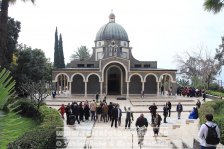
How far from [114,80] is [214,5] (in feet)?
95.0

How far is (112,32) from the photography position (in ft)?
162

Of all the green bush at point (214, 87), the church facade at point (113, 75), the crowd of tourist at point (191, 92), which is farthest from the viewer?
the green bush at point (214, 87)

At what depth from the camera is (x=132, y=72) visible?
140 feet

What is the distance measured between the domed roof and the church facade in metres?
1.11

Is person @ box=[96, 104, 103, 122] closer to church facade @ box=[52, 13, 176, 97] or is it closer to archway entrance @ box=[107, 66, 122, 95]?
church facade @ box=[52, 13, 176, 97]

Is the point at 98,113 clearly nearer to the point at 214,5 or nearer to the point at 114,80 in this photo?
the point at 214,5

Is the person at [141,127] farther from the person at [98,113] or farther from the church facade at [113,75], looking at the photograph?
the church facade at [113,75]

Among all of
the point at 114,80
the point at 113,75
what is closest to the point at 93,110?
the point at 113,75

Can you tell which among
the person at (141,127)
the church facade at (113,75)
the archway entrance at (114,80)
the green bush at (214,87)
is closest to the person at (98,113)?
the person at (141,127)

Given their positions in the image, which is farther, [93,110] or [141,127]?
[93,110]

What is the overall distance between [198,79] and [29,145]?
1968 inches

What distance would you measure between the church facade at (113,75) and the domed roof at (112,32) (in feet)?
3.63

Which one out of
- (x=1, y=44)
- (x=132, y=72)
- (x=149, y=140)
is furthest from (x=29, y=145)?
(x=132, y=72)

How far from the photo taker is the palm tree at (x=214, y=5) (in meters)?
16.2
